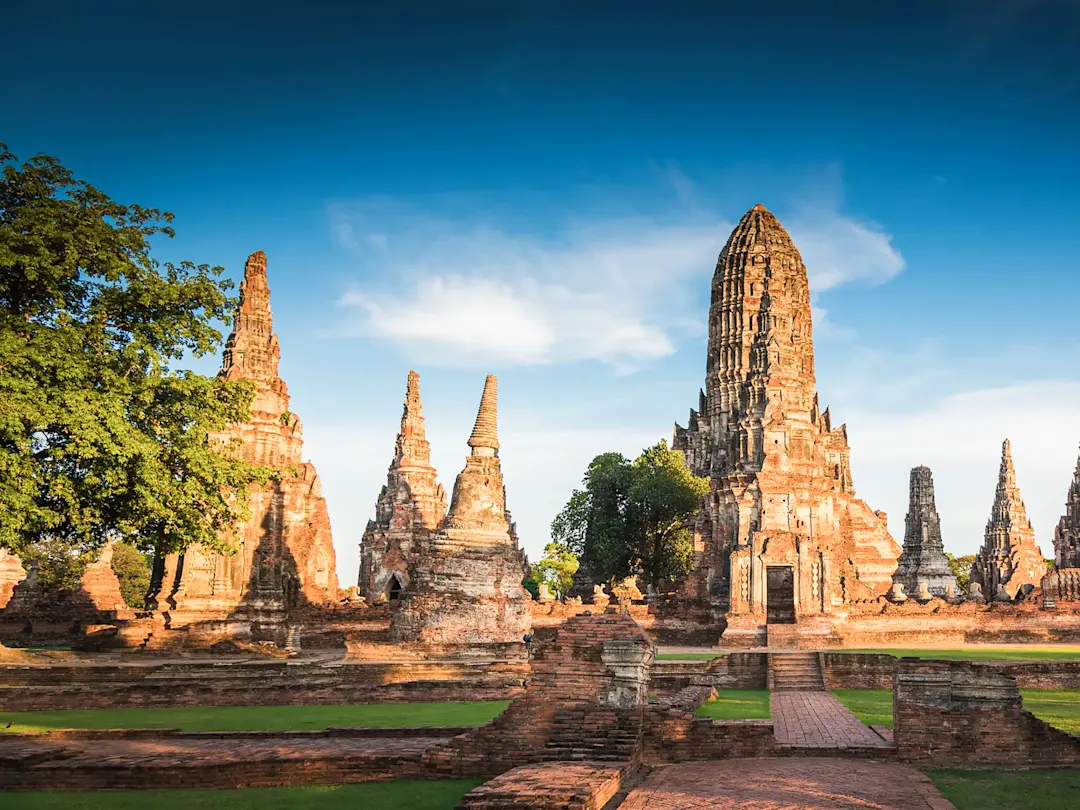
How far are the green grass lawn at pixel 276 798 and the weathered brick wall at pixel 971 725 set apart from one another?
475 cm

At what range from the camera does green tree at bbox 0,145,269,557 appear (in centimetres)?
1491

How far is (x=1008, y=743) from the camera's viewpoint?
10.4 meters

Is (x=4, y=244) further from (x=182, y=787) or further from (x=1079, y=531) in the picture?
(x=1079, y=531)

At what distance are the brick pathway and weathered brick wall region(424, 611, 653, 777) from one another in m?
0.67

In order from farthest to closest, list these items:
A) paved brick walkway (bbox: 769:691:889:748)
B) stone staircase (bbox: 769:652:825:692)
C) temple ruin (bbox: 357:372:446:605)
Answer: temple ruin (bbox: 357:372:446:605), stone staircase (bbox: 769:652:825:692), paved brick walkway (bbox: 769:691:889:748)

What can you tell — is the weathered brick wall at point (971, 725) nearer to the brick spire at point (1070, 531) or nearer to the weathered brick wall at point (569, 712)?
the weathered brick wall at point (569, 712)

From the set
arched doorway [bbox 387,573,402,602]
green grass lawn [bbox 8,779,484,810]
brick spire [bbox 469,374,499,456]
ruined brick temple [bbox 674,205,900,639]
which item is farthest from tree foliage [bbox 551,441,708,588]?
green grass lawn [bbox 8,779,484,810]

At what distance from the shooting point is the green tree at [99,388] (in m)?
14.9

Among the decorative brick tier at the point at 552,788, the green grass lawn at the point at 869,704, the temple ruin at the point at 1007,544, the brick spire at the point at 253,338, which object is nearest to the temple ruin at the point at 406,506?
the brick spire at the point at 253,338

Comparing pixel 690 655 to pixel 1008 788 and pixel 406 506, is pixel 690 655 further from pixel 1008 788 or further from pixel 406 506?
pixel 406 506

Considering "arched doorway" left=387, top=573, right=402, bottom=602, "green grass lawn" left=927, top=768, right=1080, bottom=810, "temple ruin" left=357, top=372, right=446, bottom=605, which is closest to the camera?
"green grass lawn" left=927, top=768, right=1080, bottom=810

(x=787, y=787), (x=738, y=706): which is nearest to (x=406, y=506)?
(x=738, y=706)

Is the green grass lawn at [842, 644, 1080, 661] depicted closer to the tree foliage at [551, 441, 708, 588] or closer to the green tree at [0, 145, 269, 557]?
the green tree at [0, 145, 269, 557]

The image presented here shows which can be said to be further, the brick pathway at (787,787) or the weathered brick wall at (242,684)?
the weathered brick wall at (242,684)
